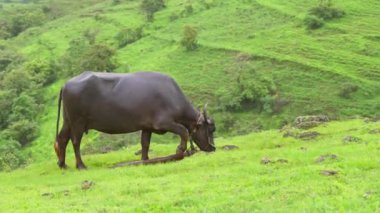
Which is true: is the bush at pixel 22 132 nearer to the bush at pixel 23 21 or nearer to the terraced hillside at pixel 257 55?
the terraced hillside at pixel 257 55

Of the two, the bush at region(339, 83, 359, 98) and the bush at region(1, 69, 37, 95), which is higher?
the bush at region(339, 83, 359, 98)

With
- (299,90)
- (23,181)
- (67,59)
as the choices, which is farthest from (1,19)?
(23,181)

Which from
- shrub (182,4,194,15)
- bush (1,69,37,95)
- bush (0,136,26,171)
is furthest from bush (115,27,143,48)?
bush (0,136,26,171)

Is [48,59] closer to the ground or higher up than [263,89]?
closer to the ground

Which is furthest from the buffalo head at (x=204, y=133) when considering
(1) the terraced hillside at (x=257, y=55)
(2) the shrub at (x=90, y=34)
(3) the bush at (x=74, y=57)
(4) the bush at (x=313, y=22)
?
(2) the shrub at (x=90, y=34)

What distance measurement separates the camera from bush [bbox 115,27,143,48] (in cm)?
9606

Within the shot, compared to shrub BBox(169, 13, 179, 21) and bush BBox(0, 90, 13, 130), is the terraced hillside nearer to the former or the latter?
shrub BBox(169, 13, 179, 21)

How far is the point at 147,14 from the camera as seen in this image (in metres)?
106

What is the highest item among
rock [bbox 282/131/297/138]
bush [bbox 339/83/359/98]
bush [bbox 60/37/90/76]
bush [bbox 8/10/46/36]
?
rock [bbox 282/131/297/138]

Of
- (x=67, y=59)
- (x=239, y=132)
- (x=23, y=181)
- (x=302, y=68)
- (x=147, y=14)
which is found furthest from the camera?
(x=147, y=14)

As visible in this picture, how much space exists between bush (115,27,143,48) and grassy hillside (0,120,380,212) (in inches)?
2954

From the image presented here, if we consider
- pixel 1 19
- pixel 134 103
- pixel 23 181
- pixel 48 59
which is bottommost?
pixel 1 19

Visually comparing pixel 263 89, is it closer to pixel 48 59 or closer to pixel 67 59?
pixel 67 59

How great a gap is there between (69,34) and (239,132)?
6632 cm
